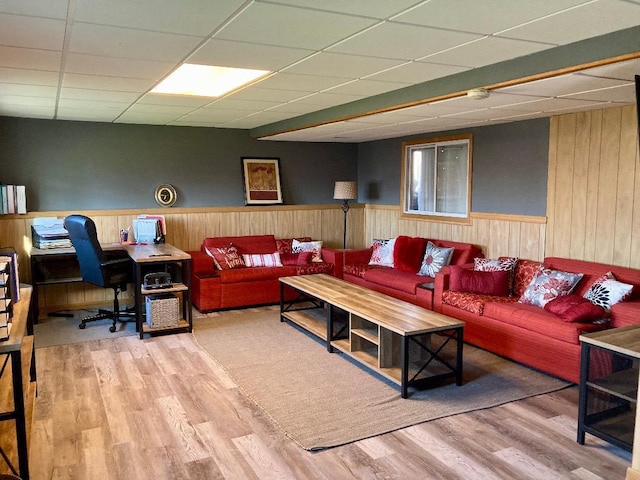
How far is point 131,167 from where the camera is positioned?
20.5 feet

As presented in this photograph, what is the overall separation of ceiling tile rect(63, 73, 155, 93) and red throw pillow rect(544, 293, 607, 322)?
10.9 feet

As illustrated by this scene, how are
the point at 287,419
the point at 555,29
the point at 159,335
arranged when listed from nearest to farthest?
the point at 555,29 < the point at 287,419 < the point at 159,335

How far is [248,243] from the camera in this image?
21.7ft

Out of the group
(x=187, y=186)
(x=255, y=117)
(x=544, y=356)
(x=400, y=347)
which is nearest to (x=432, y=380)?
(x=400, y=347)

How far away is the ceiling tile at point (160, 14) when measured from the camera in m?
2.05

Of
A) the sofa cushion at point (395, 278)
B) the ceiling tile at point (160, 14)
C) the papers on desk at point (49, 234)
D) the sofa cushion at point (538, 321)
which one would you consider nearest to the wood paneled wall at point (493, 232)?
the sofa cushion at point (395, 278)

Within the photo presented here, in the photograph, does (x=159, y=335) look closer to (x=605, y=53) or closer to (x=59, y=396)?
(x=59, y=396)

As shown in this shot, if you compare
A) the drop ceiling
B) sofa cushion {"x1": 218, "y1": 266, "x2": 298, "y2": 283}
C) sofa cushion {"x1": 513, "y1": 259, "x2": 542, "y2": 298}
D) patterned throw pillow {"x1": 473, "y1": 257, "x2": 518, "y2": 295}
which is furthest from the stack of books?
sofa cushion {"x1": 513, "y1": 259, "x2": 542, "y2": 298}

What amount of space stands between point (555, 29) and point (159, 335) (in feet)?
13.4

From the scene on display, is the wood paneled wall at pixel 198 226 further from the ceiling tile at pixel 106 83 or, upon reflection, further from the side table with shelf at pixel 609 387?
the side table with shelf at pixel 609 387

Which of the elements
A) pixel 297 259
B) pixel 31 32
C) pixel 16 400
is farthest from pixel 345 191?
pixel 16 400

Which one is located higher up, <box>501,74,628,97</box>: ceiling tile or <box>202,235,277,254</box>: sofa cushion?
<box>501,74,628,97</box>: ceiling tile

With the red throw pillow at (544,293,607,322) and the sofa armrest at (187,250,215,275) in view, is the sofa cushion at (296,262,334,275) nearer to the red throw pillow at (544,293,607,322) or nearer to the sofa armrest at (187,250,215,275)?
the sofa armrest at (187,250,215,275)

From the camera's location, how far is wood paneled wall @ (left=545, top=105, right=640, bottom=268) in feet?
14.0
